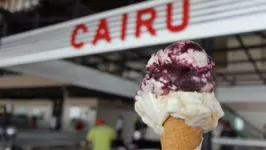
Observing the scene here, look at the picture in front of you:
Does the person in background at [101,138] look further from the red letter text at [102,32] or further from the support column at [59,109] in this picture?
the support column at [59,109]

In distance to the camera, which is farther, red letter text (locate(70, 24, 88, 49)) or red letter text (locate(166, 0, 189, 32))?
red letter text (locate(70, 24, 88, 49))

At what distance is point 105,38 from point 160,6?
2.80 ft

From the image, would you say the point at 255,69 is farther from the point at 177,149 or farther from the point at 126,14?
the point at 177,149

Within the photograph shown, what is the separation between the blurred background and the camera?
314 cm

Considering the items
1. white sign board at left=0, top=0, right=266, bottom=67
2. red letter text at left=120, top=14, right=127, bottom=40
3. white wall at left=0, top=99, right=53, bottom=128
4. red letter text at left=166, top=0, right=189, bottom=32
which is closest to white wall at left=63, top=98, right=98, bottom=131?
white wall at left=0, top=99, right=53, bottom=128

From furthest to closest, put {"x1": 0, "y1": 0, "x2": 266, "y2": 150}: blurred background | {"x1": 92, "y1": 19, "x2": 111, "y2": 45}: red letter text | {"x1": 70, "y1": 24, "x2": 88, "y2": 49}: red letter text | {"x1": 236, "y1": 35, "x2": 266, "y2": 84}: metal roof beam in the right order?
{"x1": 236, "y1": 35, "x2": 266, "y2": 84}: metal roof beam → {"x1": 70, "y1": 24, "x2": 88, "y2": 49}: red letter text → {"x1": 92, "y1": 19, "x2": 111, "y2": 45}: red letter text → {"x1": 0, "y1": 0, "x2": 266, "y2": 150}: blurred background

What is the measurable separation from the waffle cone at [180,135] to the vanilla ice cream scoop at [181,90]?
20mm

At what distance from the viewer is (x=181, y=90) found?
1.20 metres

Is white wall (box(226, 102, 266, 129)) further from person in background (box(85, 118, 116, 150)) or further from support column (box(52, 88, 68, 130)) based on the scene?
person in background (box(85, 118, 116, 150))

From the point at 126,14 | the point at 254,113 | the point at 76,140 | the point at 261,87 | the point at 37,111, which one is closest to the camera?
the point at 126,14

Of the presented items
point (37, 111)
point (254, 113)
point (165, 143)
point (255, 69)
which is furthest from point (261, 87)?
point (37, 111)

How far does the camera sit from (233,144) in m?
5.19

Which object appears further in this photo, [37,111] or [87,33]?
[37,111]

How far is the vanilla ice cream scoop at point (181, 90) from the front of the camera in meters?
1.18
